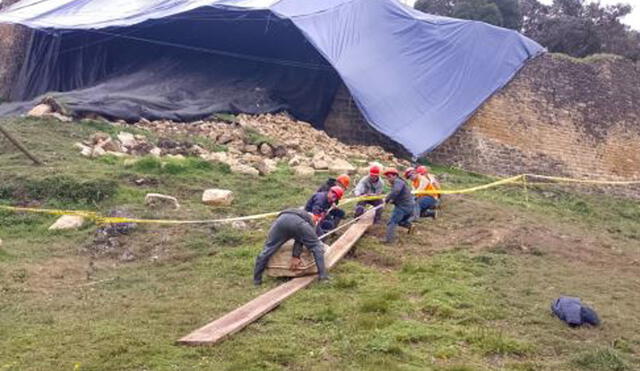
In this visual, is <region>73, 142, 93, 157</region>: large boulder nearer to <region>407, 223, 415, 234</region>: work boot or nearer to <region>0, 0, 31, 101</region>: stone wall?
<region>407, 223, 415, 234</region>: work boot

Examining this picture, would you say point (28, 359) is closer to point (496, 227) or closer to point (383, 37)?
point (496, 227)

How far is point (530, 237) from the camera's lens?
9961 mm

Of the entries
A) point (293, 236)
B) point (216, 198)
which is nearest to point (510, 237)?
point (293, 236)

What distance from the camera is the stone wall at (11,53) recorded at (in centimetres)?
2133

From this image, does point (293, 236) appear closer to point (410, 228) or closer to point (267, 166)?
point (410, 228)

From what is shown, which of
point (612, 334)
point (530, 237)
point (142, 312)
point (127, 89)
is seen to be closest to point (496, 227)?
point (530, 237)

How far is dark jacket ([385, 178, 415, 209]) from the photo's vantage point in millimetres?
9188

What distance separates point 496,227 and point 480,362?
4549 millimetres

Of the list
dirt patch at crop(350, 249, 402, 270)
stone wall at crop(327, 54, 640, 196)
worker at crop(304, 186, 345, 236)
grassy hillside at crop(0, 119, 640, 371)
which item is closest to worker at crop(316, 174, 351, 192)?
worker at crop(304, 186, 345, 236)

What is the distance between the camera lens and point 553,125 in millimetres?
16156

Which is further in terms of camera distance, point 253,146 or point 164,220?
point 253,146

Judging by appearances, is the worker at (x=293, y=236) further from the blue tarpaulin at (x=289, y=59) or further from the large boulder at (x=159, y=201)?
the blue tarpaulin at (x=289, y=59)

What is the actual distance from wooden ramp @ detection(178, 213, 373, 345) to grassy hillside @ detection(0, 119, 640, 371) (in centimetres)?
9

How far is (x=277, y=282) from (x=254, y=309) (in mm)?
1087
